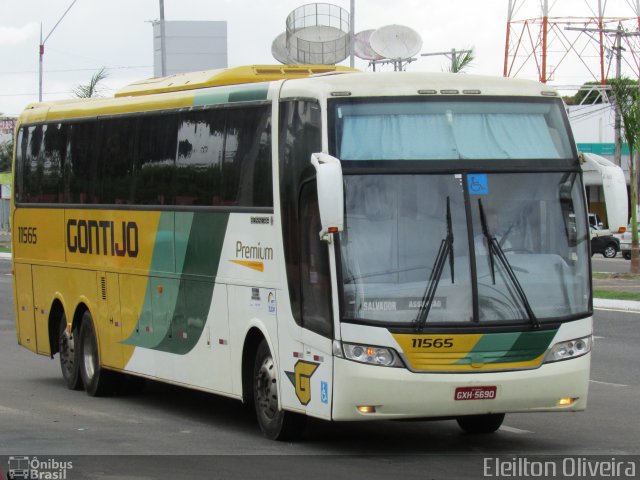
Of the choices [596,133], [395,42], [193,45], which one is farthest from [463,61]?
[193,45]

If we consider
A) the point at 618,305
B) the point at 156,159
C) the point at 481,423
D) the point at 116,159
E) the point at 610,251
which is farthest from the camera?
the point at 610,251

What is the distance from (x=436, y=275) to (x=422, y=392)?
90 cm

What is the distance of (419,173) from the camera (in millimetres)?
11000

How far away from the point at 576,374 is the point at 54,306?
817cm

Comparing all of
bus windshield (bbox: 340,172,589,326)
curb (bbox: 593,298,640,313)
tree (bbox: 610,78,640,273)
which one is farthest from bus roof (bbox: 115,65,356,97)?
tree (bbox: 610,78,640,273)

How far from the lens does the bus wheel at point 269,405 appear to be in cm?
1175

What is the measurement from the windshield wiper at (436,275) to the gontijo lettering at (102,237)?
489cm

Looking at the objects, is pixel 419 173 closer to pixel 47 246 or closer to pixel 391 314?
pixel 391 314

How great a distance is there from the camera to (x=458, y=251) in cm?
1083

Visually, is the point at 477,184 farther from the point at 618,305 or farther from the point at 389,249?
the point at 618,305

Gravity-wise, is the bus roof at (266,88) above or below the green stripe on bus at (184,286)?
above

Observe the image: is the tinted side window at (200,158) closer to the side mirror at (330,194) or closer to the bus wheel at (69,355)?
the side mirror at (330,194)

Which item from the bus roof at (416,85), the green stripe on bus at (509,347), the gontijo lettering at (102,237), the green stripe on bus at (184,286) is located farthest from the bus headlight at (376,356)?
the gontijo lettering at (102,237)

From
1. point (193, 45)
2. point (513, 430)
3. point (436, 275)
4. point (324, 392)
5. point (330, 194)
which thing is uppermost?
point (193, 45)
